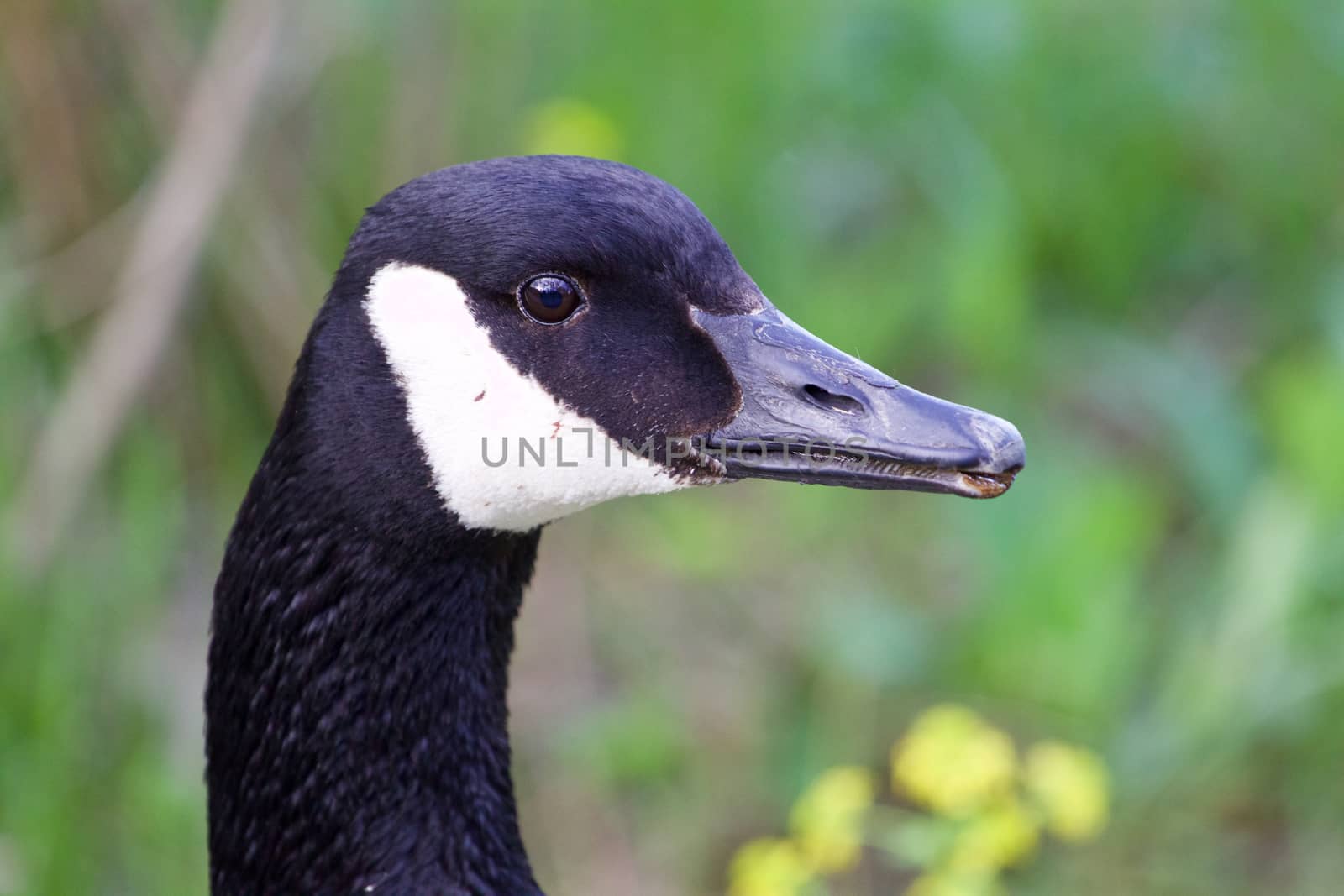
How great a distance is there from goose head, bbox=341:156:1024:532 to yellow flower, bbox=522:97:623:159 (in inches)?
73.9

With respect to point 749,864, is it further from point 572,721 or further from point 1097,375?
point 1097,375

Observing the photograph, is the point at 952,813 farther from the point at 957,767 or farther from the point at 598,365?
the point at 598,365

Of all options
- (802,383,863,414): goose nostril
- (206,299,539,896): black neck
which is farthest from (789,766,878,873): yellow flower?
(802,383,863,414): goose nostril

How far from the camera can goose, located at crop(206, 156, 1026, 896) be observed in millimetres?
1683

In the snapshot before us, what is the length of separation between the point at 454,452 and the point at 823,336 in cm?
Answer: 234

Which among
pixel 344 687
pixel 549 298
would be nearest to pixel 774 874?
pixel 344 687

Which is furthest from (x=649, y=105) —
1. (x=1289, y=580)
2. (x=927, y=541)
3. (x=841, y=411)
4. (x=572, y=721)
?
(x=841, y=411)

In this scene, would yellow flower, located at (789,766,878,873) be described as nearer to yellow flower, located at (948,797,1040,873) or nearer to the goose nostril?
yellow flower, located at (948,797,1040,873)

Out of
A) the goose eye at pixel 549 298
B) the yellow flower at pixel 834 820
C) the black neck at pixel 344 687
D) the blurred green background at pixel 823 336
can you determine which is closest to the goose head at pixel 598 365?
the goose eye at pixel 549 298

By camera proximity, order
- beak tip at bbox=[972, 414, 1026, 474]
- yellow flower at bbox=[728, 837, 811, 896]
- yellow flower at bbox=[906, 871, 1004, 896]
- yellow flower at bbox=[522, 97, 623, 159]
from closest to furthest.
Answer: beak tip at bbox=[972, 414, 1026, 474], yellow flower at bbox=[906, 871, 1004, 896], yellow flower at bbox=[728, 837, 811, 896], yellow flower at bbox=[522, 97, 623, 159]

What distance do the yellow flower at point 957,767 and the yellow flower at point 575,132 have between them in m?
1.80

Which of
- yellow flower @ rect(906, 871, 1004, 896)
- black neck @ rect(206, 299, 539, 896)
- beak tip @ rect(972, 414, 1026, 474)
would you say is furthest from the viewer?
yellow flower @ rect(906, 871, 1004, 896)

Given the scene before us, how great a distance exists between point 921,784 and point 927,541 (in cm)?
166

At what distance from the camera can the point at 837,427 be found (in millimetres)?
1684
